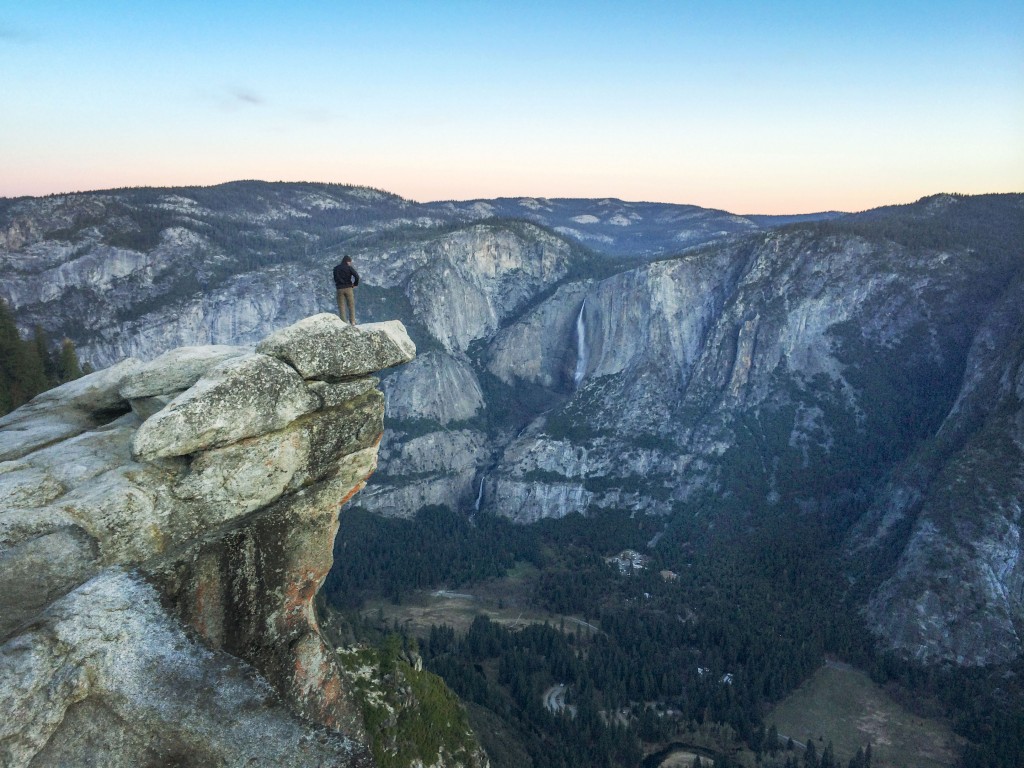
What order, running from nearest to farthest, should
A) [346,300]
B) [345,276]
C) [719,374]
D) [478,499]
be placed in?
[345,276] < [346,300] < [719,374] < [478,499]

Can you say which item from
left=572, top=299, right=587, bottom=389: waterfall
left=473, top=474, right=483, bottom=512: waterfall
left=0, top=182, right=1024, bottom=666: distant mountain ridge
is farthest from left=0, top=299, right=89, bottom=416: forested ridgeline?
left=572, top=299, right=587, bottom=389: waterfall

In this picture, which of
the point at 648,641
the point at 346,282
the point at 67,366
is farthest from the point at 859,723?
the point at 67,366

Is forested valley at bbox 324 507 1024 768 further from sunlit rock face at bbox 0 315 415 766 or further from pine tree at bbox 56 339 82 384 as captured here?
pine tree at bbox 56 339 82 384

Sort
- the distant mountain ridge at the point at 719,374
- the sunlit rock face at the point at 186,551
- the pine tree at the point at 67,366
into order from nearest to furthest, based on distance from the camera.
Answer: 1. the sunlit rock face at the point at 186,551
2. the pine tree at the point at 67,366
3. the distant mountain ridge at the point at 719,374

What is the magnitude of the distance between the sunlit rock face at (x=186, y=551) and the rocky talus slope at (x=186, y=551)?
Result: 4 cm

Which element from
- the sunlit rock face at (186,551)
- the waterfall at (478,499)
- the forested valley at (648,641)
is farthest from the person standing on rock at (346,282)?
the waterfall at (478,499)

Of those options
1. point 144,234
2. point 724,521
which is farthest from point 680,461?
point 144,234

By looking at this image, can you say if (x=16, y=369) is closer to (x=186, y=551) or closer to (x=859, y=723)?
(x=186, y=551)

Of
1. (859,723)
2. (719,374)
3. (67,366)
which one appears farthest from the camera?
(719,374)

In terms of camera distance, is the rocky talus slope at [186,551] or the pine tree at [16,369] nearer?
the rocky talus slope at [186,551]

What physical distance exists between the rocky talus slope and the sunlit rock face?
0.04 m

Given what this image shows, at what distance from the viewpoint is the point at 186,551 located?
64.5 ft

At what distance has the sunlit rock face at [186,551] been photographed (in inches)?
495

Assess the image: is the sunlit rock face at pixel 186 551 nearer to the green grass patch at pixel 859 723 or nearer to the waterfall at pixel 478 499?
the green grass patch at pixel 859 723
